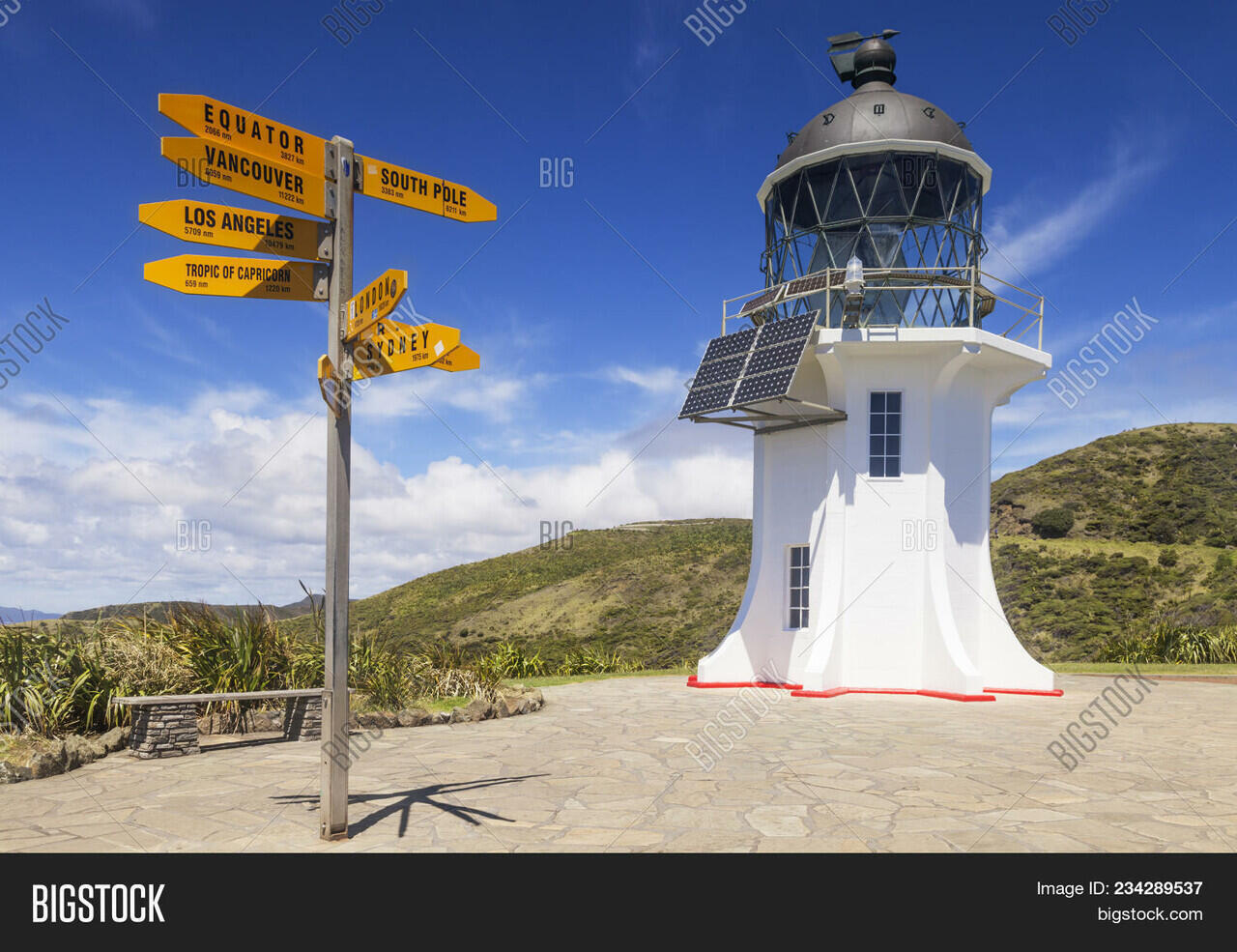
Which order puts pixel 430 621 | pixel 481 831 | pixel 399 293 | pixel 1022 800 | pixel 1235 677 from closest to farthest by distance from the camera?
1. pixel 399 293
2. pixel 481 831
3. pixel 1022 800
4. pixel 1235 677
5. pixel 430 621

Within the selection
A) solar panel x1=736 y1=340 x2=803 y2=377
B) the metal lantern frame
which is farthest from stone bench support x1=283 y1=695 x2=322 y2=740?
the metal lantern frame

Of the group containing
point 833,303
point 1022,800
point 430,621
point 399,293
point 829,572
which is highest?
point 833,303

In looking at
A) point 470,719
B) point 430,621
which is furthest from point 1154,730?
point 430,621

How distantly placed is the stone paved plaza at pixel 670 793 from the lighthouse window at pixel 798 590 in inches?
181

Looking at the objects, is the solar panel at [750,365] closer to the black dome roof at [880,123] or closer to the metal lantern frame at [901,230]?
the metal lantern frame at [901,230]

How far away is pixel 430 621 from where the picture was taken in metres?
49.8

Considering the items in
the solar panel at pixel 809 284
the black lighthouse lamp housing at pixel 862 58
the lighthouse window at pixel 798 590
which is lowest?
the lighthouse window at pixel 798 590

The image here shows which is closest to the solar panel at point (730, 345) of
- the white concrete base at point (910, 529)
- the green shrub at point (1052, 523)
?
the white concrete base at point (910, 529)

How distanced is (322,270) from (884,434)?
428 inches

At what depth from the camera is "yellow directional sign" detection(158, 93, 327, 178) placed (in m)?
4.89

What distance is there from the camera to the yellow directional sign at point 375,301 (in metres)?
4.81

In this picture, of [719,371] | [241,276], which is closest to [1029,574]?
[719,371]
